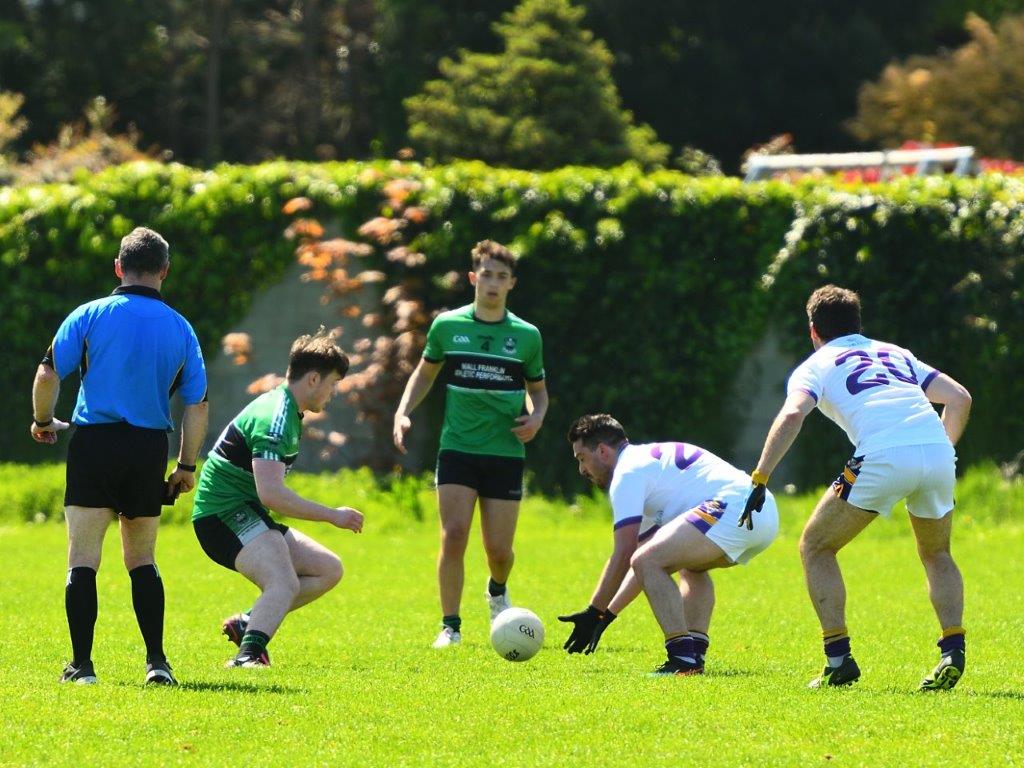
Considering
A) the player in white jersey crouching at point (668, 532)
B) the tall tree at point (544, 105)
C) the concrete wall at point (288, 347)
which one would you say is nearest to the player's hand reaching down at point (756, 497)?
the player in white jersey crouching at point (668, 532)

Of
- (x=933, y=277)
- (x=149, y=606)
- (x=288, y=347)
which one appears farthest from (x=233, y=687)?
(x=933, y=277)

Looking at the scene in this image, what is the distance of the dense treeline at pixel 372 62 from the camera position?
1433 inches

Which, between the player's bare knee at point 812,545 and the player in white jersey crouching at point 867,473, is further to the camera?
the player's bare knee at point 812,545

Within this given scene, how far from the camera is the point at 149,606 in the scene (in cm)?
750

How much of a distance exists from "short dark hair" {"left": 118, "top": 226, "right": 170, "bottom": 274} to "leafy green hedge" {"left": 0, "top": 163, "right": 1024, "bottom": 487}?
32.4 feet

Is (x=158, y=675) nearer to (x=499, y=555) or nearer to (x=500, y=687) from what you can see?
(x=500, y=687)

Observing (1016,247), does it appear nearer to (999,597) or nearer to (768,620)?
(999,597)

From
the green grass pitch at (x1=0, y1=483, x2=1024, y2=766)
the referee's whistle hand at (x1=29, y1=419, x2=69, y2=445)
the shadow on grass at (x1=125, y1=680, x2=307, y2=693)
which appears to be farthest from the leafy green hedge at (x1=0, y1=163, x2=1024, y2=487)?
the shadow on grass at (x1=125, y1=680, x2=307, y2=693)

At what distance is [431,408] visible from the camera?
17.7 m

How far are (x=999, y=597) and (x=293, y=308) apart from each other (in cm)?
882

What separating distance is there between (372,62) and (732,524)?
32.5 metres

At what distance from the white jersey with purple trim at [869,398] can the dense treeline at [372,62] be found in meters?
28.0

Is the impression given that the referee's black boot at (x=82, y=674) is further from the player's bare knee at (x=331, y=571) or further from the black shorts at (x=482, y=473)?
the black shorts at (x=482, y=473)

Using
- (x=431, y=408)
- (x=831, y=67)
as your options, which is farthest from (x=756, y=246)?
(x=831, y=67)
